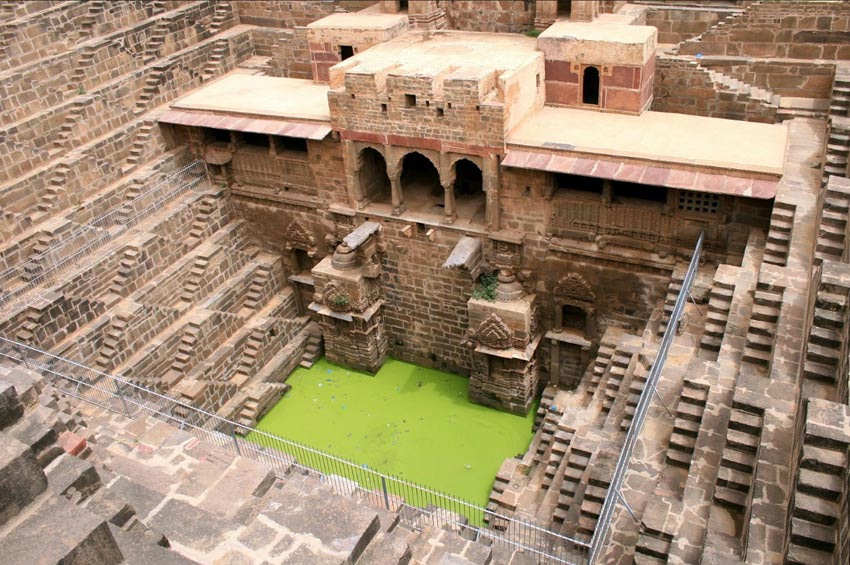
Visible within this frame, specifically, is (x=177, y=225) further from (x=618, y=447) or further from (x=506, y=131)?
(x=618, y=447)

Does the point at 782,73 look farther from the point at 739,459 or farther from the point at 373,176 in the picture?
the point at 739,459

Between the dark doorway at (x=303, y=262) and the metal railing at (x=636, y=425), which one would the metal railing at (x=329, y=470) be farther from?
the dark doorway at (x=303, y=262)

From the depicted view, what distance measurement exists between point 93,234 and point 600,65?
1207 cm

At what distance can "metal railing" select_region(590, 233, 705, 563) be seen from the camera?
9945 millimetres

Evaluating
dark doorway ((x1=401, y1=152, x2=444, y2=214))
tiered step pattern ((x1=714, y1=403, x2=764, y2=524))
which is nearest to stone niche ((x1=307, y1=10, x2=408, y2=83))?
dark doorway ((x1=401, y1=152, x2=444, y2=214))

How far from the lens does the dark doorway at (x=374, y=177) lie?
1745cm

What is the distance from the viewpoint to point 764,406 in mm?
9453

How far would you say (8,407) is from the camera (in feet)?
21.3

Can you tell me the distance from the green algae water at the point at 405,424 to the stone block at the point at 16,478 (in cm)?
1009

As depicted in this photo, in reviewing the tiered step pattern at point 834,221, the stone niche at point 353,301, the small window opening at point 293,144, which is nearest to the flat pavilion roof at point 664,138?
the tiered step pattern at point 834,221

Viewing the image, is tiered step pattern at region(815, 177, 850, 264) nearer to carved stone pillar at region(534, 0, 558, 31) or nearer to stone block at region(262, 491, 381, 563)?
carved stone pillar at region(534, 0, 558, 31)

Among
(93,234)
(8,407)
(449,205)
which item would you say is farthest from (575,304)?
(8,407)

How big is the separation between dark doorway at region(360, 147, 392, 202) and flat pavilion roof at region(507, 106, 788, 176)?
12.8ft

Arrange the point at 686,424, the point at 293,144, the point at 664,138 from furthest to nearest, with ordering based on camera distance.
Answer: the point at 293,144 → the point at 664,138 → the point at 686,424
